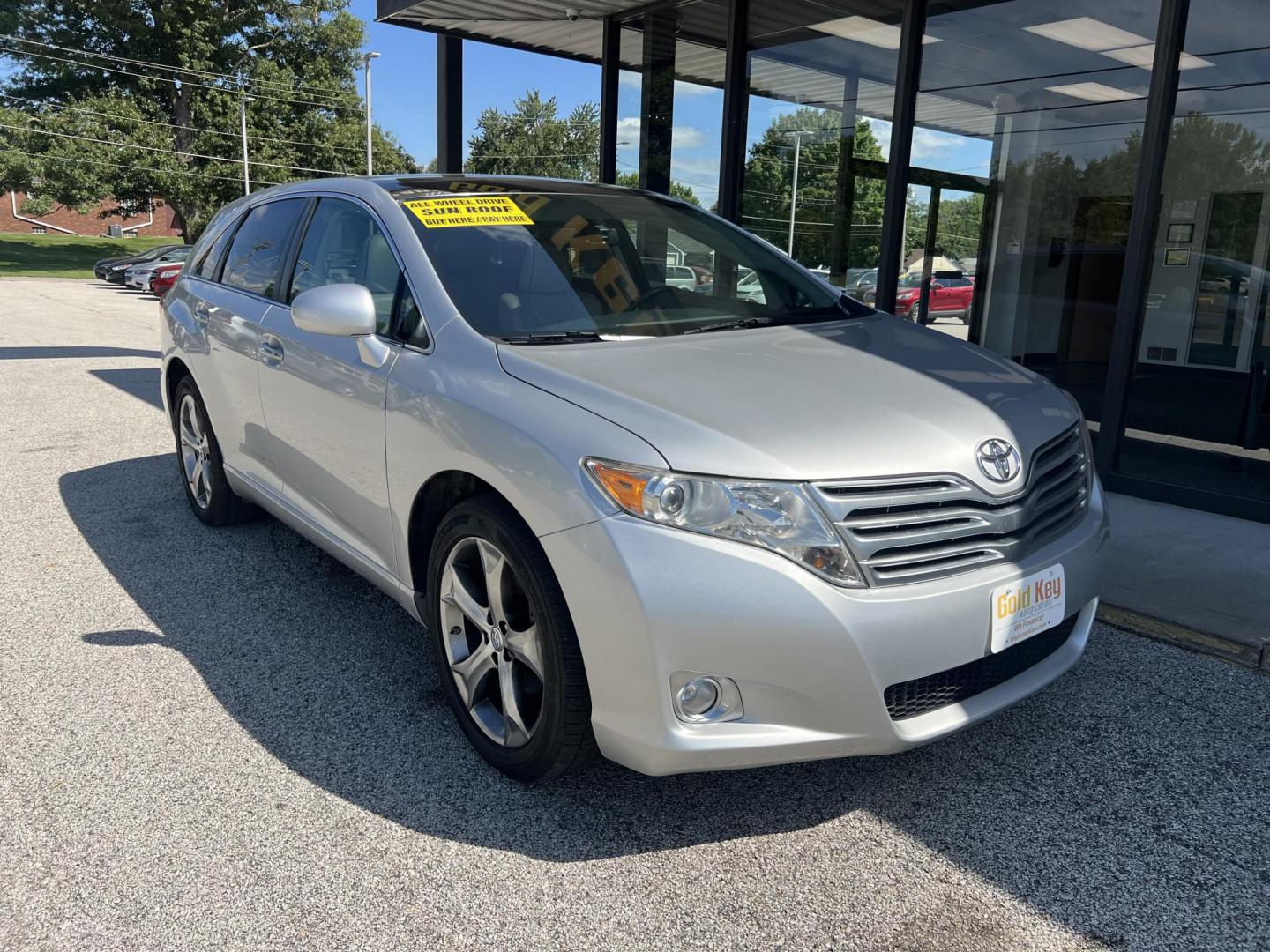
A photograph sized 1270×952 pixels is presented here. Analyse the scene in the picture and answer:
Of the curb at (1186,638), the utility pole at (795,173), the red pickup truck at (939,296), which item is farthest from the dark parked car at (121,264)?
the curb at (1186,638)

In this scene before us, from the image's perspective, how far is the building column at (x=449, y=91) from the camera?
433 inches

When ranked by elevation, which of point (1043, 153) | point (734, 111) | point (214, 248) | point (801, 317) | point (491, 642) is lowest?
point (491, 642)

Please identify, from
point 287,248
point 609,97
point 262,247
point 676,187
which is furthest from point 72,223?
point 287,248

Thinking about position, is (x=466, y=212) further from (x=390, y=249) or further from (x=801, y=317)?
(x=801, y=317)

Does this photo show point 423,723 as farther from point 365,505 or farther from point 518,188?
point 518,188

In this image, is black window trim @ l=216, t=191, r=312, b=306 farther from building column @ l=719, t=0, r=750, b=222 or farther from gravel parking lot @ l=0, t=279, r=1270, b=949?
building column @ l=719, t=0, r=750, b=222

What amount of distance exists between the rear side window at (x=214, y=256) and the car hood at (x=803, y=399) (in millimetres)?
2761

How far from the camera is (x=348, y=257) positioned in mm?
3768

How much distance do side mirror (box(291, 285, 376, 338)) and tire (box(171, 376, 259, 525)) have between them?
188 centimetres

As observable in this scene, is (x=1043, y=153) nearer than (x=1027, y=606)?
No

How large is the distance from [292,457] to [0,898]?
74.5 inches

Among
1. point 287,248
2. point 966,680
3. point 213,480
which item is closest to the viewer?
point 966,680

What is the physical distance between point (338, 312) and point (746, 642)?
5.71ft

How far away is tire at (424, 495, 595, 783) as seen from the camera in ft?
8.29
